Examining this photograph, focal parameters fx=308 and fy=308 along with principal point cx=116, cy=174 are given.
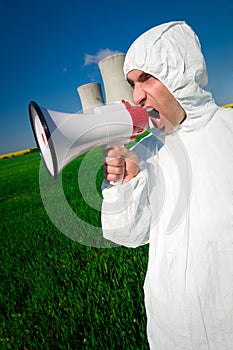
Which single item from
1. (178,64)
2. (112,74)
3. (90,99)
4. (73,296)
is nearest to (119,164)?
(178,64)

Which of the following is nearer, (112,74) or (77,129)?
(77,129)

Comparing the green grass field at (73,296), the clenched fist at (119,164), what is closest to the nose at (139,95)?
the clenched fist at (119,164)

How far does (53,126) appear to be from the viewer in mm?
1080

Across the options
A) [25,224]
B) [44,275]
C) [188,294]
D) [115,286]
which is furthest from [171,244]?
[25,224]

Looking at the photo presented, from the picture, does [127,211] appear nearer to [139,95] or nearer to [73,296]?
[139,95]

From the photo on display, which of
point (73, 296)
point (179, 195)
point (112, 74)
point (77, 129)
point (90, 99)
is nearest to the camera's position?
point (77, 129)

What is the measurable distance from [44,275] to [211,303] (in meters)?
2.27

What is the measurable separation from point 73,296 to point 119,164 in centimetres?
189

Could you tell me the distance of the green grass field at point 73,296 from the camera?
207 centimetres

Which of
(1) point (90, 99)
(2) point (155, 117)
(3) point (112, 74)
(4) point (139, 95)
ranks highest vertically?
(3) point (112, 74)

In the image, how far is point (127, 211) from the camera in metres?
1.38

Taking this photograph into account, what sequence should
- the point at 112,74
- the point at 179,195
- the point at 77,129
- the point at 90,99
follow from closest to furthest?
the point at 77,129 → the point at 179,195 → the point at 90,99 → the point at 112,74

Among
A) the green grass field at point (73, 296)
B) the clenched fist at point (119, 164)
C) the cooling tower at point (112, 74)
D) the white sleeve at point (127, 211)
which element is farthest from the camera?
the cooling tower at point (112, 74)

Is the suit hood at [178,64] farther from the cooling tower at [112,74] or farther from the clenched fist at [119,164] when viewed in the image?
the cooling tower at [112,74]
